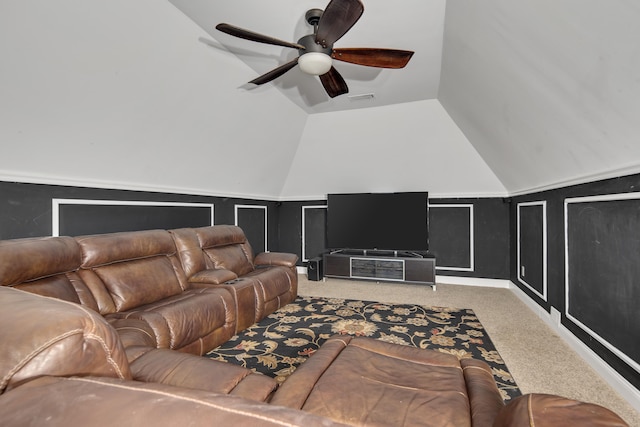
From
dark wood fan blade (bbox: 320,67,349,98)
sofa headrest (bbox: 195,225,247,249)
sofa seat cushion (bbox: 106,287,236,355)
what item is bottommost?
sofa seat cushion (bbox: 106,287,236,355)

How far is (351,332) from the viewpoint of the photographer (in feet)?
9.77

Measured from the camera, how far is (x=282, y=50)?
3025mm

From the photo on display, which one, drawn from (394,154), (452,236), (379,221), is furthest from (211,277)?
(452,236)

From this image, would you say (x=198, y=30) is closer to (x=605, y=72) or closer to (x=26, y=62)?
(x=26, y=62)

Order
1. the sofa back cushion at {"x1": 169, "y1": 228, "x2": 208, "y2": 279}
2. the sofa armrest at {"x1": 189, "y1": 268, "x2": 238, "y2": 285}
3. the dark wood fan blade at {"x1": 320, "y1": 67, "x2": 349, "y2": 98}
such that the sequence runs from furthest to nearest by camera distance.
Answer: the sofa back cushion at {"x1": 169, "y1": 228, "x2": 208, "y2": 279} → the sofa armrest at {"x1": 189, "y1": 268, "x2": 238, "y2": 285} → the dark wood fan blade at {"x1": 320, "y1": 67, "x2": 349, "y2": 98}

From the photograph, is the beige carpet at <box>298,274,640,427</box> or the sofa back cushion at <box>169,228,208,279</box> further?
the sofa back cushion at <box>169,228,208,279</box>

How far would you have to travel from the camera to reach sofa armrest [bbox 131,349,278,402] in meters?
1.21

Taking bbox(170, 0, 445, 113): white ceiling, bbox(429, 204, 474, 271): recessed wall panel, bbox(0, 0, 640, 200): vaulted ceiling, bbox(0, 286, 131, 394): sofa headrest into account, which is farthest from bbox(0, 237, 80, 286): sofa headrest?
bbox(429, 204, 474, 271): recessed wall panel

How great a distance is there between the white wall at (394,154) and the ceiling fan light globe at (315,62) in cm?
249

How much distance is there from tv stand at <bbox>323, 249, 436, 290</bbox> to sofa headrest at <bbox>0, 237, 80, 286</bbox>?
371cm

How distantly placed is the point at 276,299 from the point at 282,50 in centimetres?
270

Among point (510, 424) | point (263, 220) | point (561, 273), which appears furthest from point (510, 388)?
point (263, 220)

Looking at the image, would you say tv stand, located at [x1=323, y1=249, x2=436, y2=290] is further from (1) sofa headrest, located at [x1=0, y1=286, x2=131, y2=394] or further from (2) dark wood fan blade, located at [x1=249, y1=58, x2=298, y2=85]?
(1) sofa headrest, located at [x1=0, y1=286, x2=131, y2=394]

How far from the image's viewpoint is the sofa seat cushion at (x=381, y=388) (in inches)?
41.6
